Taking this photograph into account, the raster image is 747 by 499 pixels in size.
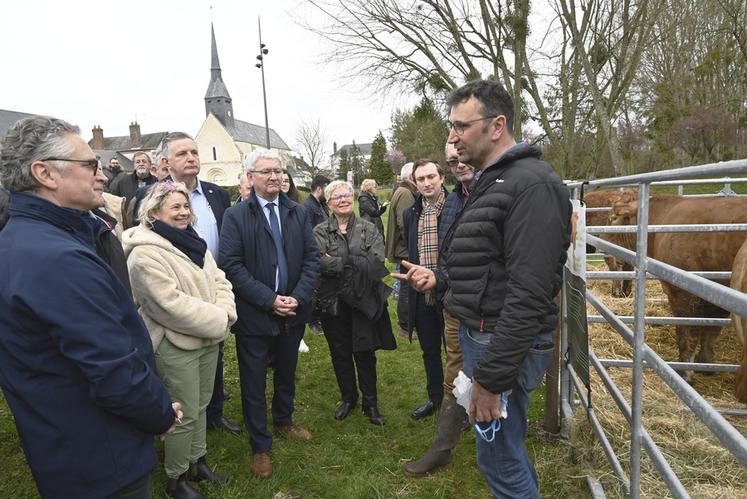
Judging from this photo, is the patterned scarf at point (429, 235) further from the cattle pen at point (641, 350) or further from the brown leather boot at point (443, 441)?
the cattle pen at point (641, 350)

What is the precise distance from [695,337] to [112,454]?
4817mm

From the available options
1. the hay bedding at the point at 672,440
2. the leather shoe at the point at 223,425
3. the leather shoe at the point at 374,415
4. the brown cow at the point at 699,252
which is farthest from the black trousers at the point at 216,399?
the brown cow at the point at 699,252

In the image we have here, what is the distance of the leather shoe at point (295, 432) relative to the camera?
153 inches

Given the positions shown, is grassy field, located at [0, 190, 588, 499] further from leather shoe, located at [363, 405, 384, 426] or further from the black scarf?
the black scarf

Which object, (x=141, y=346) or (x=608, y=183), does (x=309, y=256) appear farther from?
(x=608, y=183)

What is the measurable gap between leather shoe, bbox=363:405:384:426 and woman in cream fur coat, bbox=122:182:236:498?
5.00 feet

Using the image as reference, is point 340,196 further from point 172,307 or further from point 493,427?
point 493,427

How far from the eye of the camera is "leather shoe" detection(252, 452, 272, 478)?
3.39m

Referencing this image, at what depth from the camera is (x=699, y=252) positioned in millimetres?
4602

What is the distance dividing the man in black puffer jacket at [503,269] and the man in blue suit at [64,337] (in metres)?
1.31

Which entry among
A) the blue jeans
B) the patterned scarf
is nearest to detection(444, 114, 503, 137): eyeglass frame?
the blue jeans

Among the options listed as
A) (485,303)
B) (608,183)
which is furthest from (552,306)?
(608,183)

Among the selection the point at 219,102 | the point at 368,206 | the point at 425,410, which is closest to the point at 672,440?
the point at 425,410

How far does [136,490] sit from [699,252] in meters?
5.01
